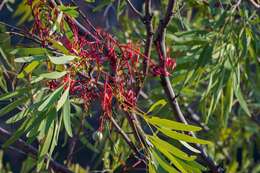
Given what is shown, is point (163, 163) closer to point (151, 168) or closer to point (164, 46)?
point (151, 168)

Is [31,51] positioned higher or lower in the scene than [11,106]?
higher

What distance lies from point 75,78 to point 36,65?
0.07 meters

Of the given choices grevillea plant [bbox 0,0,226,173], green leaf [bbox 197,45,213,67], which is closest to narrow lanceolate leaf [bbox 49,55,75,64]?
grevillea plant [bbox 0,0,226,173]

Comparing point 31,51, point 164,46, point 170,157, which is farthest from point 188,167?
point 31,51

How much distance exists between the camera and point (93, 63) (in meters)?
1.26

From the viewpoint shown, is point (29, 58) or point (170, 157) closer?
point (29, 58)

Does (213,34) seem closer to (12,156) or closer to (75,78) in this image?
(75,78)

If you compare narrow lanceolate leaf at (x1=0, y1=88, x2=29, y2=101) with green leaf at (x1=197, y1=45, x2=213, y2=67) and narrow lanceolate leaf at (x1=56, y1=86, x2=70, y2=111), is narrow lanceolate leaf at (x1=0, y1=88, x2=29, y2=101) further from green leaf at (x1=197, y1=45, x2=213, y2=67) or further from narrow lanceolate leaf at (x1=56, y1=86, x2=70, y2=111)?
green leaf at (x1=197, y1=45, x2=213, y2=67)

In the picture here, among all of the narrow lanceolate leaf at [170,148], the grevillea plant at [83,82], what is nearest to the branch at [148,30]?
the grevillea plant at [83,82]

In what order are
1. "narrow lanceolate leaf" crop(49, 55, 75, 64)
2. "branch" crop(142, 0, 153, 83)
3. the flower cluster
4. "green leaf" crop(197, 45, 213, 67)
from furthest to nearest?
"green leaf" crop(197, 45, 213, 67), "branch" crop(142, 0, 153, 83), the flower cluster, "narrow lanceolate leaf" crop(49, 55, 75, 64)

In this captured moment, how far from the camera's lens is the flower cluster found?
117cm

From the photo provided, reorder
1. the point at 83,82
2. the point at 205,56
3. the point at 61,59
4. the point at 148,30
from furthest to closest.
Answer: the point at 205,56
the point at 148,30
the point at 83,82
the point at 61,59

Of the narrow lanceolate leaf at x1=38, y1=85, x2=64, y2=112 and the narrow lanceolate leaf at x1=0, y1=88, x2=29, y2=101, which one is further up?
the narrow lanceolate leaf at x1=38, y1=85, x2=64, y2=112

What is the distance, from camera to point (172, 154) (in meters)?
1.27
